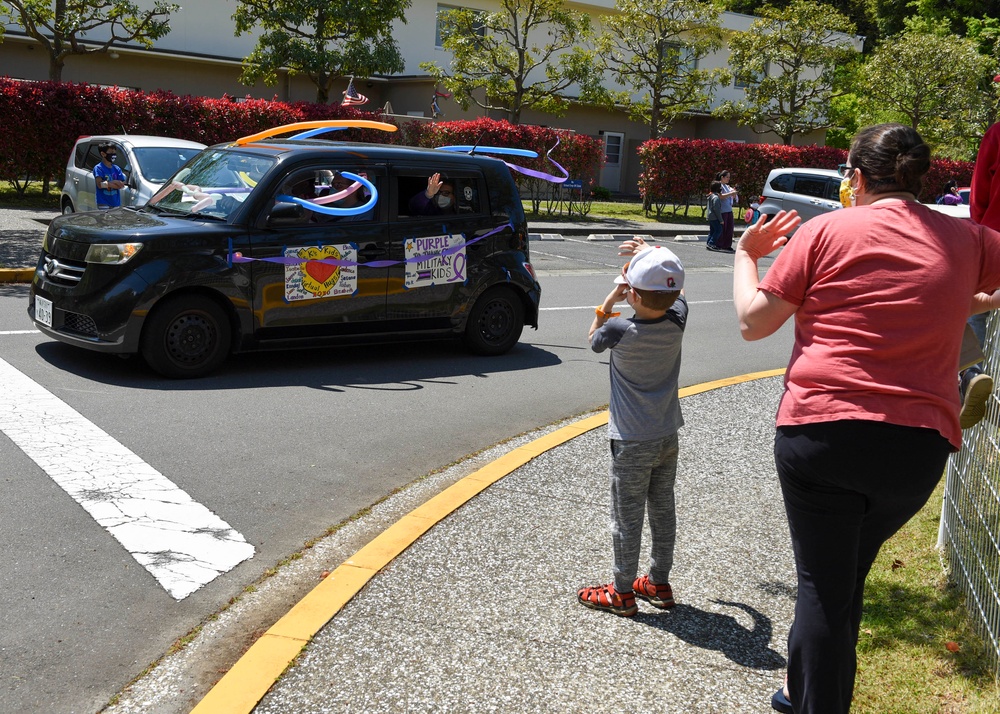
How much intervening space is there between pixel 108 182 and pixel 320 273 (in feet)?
25.5

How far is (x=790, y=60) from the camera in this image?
36.0 metres

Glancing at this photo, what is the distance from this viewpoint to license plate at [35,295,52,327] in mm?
8016

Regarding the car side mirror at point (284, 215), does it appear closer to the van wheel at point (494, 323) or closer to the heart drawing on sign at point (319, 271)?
the heart drawing on sign at point (319, 271)

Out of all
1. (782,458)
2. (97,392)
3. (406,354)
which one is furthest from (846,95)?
(782,458)

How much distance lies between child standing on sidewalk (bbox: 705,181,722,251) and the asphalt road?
12244mm

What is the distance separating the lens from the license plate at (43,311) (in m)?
8.02

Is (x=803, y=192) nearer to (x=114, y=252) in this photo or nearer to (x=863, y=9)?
(x=114, y=252)

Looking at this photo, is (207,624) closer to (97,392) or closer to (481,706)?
(481,706)

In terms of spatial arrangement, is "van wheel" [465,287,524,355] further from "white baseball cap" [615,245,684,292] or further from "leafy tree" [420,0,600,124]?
"leafy tree" [420,0,600,124]

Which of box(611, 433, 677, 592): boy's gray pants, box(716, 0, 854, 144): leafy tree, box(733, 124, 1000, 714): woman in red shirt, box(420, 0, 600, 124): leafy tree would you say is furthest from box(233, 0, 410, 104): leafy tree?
box(733, 124, 1000, 714): woman in red shirt

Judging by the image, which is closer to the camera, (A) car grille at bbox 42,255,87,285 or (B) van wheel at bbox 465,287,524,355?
(A) car grille at bbox 42,255,87,285

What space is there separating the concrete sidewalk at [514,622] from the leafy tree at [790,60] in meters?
32.9

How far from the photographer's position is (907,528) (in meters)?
5.36

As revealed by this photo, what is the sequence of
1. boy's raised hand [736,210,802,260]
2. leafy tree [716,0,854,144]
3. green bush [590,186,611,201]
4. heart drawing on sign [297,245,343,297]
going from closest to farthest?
boy's raised hand [736,210,802,260] → heart drawing on sign [297,245,343,297] → leafy tree [716,0,854,144] → green bush [590,186,611,201]
